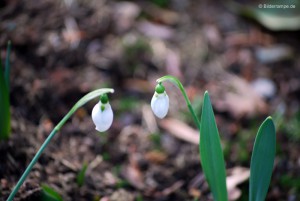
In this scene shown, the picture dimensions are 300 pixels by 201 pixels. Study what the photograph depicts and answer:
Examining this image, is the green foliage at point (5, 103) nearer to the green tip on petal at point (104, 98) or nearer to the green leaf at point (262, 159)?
the green tip on petal at point (104, 98)

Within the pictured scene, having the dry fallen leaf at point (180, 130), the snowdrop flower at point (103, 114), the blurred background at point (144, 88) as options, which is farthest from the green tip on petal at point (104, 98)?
the dry fallen leaf at point (180, 130)

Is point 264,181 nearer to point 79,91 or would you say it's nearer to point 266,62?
point 79,91

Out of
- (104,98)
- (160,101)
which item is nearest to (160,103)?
(160,101)

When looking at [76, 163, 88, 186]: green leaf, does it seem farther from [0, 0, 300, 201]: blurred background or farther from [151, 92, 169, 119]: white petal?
[151, 92, 169, 119]: white petal

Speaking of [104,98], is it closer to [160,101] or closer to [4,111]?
[160,101]

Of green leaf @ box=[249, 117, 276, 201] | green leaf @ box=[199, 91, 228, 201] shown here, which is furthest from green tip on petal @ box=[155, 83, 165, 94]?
green leaf @ box=[249, 117, 276, 201]

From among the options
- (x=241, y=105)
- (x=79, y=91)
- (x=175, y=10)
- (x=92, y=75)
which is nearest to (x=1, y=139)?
(x=79, y=91)
